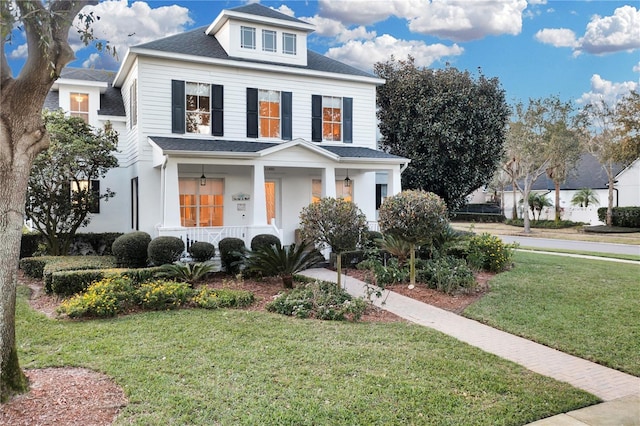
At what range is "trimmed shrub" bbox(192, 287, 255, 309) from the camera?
8.41m

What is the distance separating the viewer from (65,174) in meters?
13.4

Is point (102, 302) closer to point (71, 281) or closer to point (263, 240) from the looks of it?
point (71, 281)

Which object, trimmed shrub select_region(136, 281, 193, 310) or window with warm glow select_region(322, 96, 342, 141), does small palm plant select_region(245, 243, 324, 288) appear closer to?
trimmed shrub select_region(136, 281, 193, 310)

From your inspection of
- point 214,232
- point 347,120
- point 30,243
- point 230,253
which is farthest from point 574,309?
point 30,243

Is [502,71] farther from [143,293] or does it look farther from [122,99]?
[143,293]

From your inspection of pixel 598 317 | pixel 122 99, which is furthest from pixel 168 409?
pixel 122 99

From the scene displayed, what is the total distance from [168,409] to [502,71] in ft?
68.5

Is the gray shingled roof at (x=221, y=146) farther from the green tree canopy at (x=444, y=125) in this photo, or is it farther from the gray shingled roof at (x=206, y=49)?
the green tree canopy at (x=444, y=125)

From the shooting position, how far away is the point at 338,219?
9359 millimetres

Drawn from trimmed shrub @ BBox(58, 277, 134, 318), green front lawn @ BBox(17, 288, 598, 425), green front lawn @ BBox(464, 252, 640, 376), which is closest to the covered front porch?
trimmed shrub @ BBox(58, 277, 134, 318)

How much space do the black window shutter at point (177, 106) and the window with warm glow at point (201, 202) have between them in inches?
63.5

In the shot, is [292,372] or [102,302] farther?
[102,302]

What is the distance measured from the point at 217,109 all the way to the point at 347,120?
4.63 meters

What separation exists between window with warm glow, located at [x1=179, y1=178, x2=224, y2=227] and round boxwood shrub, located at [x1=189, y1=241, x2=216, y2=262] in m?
2.84
